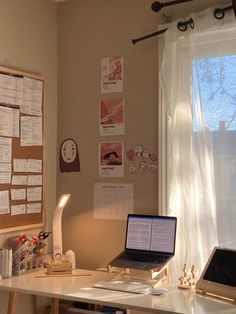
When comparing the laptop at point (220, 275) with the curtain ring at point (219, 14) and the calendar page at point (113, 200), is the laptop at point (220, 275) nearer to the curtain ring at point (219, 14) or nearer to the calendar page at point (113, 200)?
the calendar page at point (113, 200)

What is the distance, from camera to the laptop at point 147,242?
267 cm

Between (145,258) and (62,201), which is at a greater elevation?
(62,201)

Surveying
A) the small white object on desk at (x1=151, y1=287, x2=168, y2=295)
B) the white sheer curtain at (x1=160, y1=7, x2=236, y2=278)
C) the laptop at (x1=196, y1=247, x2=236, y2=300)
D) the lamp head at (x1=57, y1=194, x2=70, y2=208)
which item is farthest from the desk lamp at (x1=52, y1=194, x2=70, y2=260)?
the laptop at (x1=196, y1=247, x2=236, y2=300)

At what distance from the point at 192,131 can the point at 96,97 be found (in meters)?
0.76

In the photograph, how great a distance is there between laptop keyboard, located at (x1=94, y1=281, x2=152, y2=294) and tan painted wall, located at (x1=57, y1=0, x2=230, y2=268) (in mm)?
524

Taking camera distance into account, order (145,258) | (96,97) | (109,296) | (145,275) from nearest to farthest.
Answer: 1. (109,296)
2. (145,275)
3. (145,258)
4. (96,97)

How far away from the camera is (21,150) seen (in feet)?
9.89

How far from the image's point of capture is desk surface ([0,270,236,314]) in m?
2.16

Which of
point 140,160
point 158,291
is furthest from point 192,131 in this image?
point 158,291

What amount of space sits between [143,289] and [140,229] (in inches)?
18.3

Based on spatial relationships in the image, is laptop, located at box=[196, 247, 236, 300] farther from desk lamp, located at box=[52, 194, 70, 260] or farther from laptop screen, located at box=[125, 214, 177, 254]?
desk lamp, located at box=[52, 194, 70, 260]

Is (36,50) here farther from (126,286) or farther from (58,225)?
(126,286)

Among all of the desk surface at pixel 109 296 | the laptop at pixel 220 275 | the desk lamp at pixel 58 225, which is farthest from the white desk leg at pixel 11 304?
the laptop at pixel 220 275

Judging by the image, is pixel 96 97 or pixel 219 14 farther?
pixel 96 97
